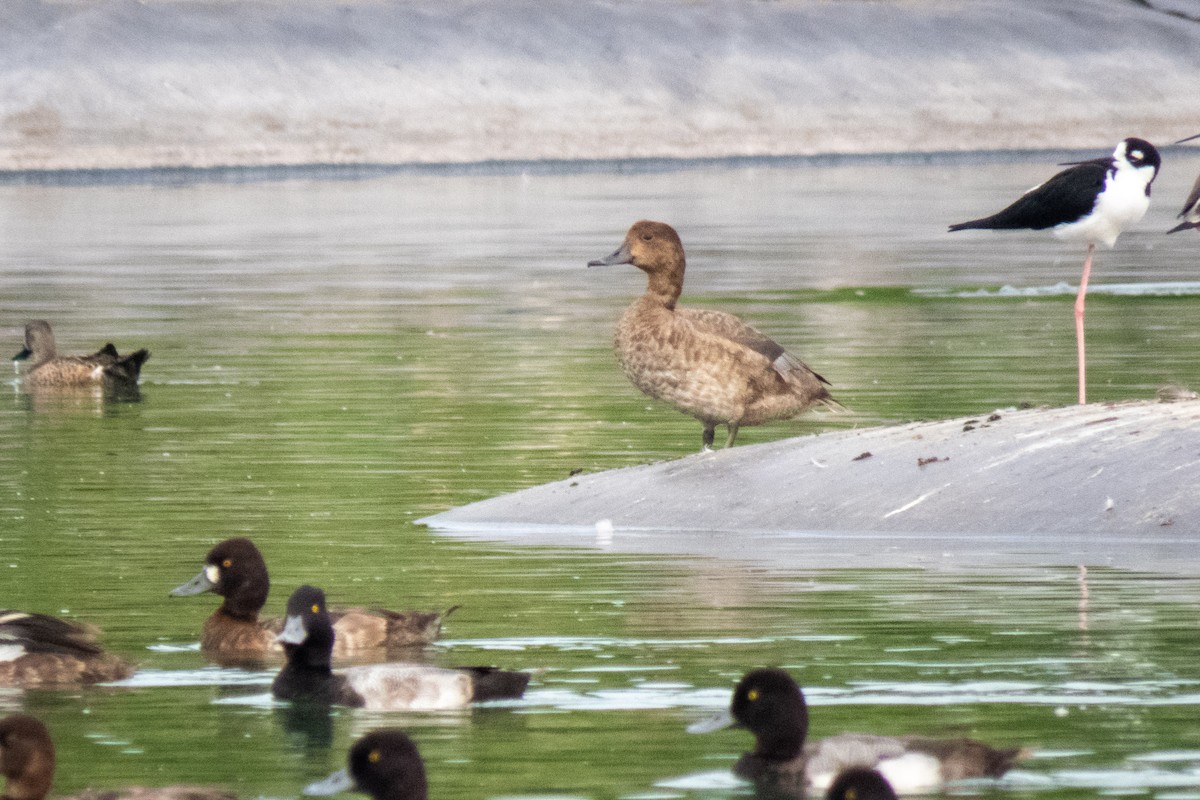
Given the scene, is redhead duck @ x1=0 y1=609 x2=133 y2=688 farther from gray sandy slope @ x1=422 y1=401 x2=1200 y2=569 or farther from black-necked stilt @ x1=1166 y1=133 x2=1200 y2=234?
black-necked stilt @ x1=1166 y1=133 x2=1200 y2=234

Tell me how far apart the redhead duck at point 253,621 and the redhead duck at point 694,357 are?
3.77 meters

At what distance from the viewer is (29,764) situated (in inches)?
360

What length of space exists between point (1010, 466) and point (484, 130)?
6279cm

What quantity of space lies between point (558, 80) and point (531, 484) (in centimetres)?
6390

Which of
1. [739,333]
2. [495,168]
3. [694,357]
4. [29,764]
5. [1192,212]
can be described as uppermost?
[495,168]

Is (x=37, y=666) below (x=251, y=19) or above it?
below

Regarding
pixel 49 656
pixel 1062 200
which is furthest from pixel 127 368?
pixel 49 656

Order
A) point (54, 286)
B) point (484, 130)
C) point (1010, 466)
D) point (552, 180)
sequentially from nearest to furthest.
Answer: point (1010, 466)
point (54, 286)
point (552, 180)
point (484, 130)

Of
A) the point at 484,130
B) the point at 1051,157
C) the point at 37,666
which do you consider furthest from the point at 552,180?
the point at 37,666

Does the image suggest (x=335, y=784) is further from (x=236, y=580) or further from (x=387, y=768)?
(x=236, y=580)

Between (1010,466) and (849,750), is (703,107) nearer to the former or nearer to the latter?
(1010,466)

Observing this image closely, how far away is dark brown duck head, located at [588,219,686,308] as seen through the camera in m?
16.8

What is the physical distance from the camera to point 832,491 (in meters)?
16.5

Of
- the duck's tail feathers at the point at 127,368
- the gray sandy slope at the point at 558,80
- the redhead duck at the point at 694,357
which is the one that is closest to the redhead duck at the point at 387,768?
the redhead duck at the point at 694,357
